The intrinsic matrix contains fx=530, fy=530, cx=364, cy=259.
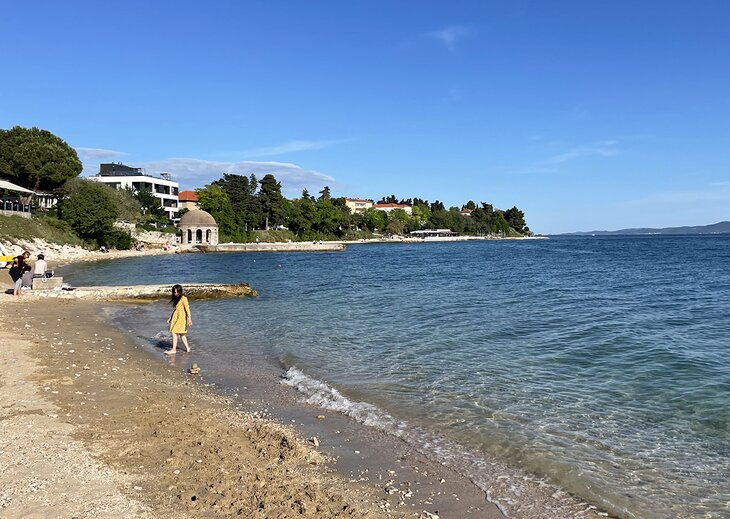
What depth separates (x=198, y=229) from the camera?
100750 millimetres

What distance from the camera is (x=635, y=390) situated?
1095cm

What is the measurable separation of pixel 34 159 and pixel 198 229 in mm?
37083

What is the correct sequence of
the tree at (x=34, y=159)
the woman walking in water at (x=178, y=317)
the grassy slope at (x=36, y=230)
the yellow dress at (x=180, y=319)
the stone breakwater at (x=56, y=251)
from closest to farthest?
the woman walking in water at (x=178, y=317) → the yellow dress at (x=180, y=319) → the stone breakwater at (x=56, y=251) → the grassy slope at (x=36, y=230) → the tree at (x=34, y=159)

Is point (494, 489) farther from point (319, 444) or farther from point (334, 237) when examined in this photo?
point (334, 237)

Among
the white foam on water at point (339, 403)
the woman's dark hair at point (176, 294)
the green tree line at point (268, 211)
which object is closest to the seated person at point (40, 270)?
the woman's dark hair at point (176, 294)

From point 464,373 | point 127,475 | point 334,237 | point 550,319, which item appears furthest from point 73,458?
point 334,237

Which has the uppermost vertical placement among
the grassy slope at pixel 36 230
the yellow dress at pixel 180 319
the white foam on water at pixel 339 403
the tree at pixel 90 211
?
the tree at pixel 90 211

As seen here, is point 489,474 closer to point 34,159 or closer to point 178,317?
point 178,317

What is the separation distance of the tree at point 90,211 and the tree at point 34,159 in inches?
125

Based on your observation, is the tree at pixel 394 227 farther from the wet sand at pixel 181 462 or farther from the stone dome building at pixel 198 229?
the wet sand at pixel 181 462

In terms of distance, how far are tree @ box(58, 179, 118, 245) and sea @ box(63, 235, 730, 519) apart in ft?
168

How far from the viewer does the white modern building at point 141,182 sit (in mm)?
109250

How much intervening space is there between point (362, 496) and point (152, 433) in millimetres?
3414

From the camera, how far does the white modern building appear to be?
A: 109 meters
